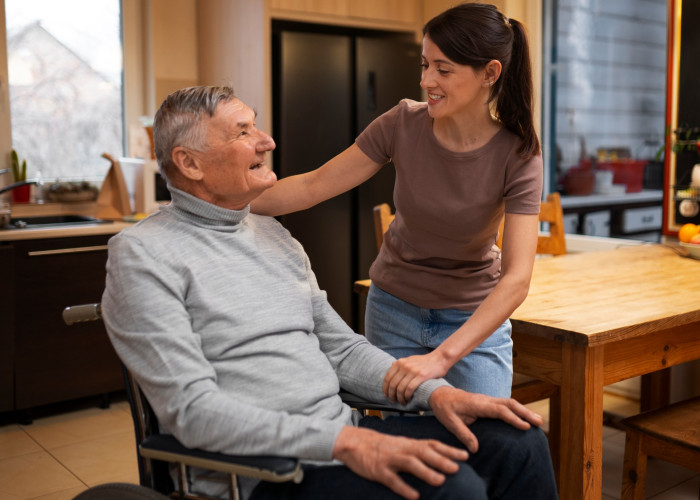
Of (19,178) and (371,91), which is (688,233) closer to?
(371,91)

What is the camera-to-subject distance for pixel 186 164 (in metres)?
1.60

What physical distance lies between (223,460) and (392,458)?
28 cm

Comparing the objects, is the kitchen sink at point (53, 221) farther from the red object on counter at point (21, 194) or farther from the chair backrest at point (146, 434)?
the chair backrest at point (146, 434)

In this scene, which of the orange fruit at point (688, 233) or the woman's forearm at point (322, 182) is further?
the orange fruit at point (688, 233)

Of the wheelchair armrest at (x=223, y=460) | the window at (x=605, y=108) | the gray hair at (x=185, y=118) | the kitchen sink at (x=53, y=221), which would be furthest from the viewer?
the window at (x=605, y=108)

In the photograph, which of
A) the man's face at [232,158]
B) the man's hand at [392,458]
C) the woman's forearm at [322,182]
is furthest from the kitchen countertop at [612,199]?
the man's hand at [392,458]

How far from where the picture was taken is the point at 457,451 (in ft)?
4.57

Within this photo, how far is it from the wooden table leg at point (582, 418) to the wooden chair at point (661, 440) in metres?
0.25

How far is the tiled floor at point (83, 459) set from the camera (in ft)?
9.07

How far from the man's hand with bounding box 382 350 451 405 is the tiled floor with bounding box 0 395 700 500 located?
135 cm

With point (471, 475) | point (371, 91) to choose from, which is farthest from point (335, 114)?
point (471, 475)

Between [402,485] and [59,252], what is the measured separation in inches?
95.8

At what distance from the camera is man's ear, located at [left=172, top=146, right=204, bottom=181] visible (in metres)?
1.59

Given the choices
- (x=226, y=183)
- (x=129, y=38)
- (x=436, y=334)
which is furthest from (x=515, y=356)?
(x=129, y=38)
